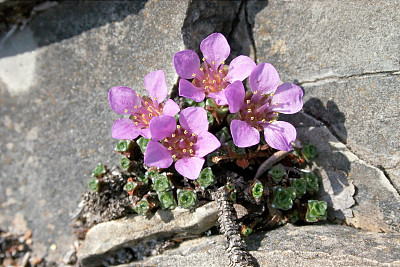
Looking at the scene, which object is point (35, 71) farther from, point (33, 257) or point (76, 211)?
point (33, 257)

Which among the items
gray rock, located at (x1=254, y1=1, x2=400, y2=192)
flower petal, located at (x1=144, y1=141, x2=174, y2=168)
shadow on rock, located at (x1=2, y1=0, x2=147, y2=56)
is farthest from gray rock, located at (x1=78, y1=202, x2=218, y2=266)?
shadow on rock, located at (x1=2, y1=0, x2=147, y2=56)

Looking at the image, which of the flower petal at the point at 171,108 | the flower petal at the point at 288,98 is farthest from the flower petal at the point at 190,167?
the flower petal at the point at 288,98

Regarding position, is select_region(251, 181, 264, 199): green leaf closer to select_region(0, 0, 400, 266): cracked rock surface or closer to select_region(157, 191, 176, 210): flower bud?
select_region(0, 0, 400, 266): cracked rock surface

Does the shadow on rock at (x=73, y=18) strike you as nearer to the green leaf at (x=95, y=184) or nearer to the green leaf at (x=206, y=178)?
the green leaf at (x=95, y=184)

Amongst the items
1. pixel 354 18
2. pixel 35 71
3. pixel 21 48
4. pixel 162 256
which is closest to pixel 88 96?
pixel 35 71

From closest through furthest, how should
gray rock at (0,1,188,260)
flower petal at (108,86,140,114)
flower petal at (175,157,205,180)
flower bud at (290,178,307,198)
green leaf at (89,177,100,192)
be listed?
flower petal at (175,157,205,180), flower petal at (108,86,140,114), flower bud at (290,178,307,198), green leaf at (89,177,100,192), gray rock at (0,1,188,260)
